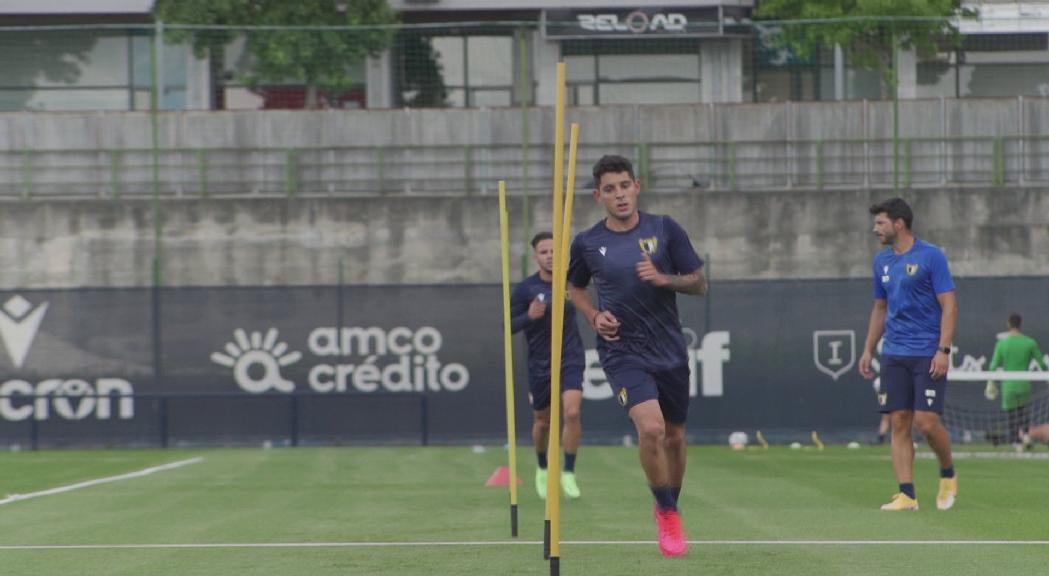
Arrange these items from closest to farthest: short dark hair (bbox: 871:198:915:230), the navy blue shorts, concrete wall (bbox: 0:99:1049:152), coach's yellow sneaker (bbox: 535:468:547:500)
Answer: the navy blue shorts < short dark hair (bbox: 871:198:915:230) < coach's yellow sneaker (bbox: 535:468:547:500) < concrete wall (bbox: 0:99:1049:152)

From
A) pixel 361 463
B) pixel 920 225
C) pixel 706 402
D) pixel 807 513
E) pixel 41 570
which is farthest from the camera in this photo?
pixel 920 225

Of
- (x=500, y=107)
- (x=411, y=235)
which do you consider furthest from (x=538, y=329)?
(x=500, y=107)

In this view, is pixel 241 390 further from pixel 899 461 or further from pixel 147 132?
pixel 899 461

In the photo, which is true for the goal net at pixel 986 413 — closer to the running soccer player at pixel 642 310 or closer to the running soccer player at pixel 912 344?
the running soccer player at pixel 912 344

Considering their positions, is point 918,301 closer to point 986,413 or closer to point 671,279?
point 671,279

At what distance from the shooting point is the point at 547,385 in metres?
13.0

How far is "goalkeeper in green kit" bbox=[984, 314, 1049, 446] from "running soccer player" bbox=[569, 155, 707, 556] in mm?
12425

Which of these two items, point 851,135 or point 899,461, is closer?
point 899,461

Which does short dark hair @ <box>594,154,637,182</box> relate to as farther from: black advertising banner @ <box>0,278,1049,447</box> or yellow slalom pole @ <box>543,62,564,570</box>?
black advertising banner @ <box>0,278,1049,447</box>

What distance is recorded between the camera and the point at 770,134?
97.0 feet

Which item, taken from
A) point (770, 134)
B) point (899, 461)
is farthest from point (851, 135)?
point (899, 461)

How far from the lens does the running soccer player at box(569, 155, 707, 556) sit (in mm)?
8539

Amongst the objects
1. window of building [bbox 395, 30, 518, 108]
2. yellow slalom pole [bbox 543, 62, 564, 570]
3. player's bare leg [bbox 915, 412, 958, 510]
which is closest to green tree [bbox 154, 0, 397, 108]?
window of building [bbox 395, 30, 518, 108]

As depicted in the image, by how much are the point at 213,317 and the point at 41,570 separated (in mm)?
15865
